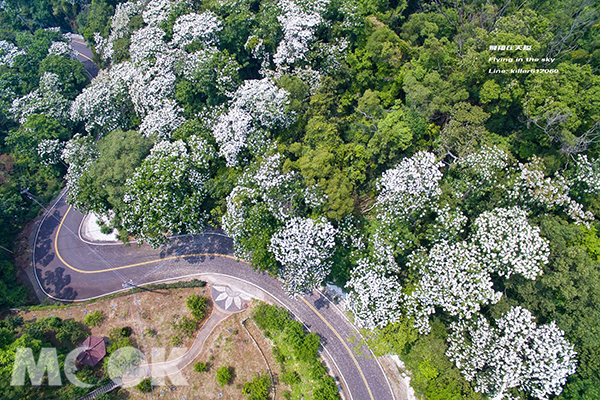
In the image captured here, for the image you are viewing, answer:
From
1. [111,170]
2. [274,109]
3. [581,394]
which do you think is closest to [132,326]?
[111,170]

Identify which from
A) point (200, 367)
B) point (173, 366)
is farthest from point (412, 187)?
point (173, 366)

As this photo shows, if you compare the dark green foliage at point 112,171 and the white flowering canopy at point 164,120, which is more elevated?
the white flowering canopy at point 164,120

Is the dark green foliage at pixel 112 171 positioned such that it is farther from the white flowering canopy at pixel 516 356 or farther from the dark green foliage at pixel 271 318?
the white flowering canopy at pixel 516 356

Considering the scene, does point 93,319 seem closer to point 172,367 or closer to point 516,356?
point 172,367

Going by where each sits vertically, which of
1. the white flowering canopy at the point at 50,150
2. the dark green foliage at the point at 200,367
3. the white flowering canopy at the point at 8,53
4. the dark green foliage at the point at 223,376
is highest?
the white flowering canopy at the point at 8,53

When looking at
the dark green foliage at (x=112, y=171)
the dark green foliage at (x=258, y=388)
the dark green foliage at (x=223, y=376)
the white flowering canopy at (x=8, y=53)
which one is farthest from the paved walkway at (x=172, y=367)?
the white flowering canopy at (x=8, y=53)

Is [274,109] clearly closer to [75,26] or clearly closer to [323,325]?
[323,325]

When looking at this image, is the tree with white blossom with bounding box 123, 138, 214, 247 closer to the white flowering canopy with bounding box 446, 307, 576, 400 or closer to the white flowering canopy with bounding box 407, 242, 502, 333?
the white flowering canopy with bounding box 407, 242, 502, 333
